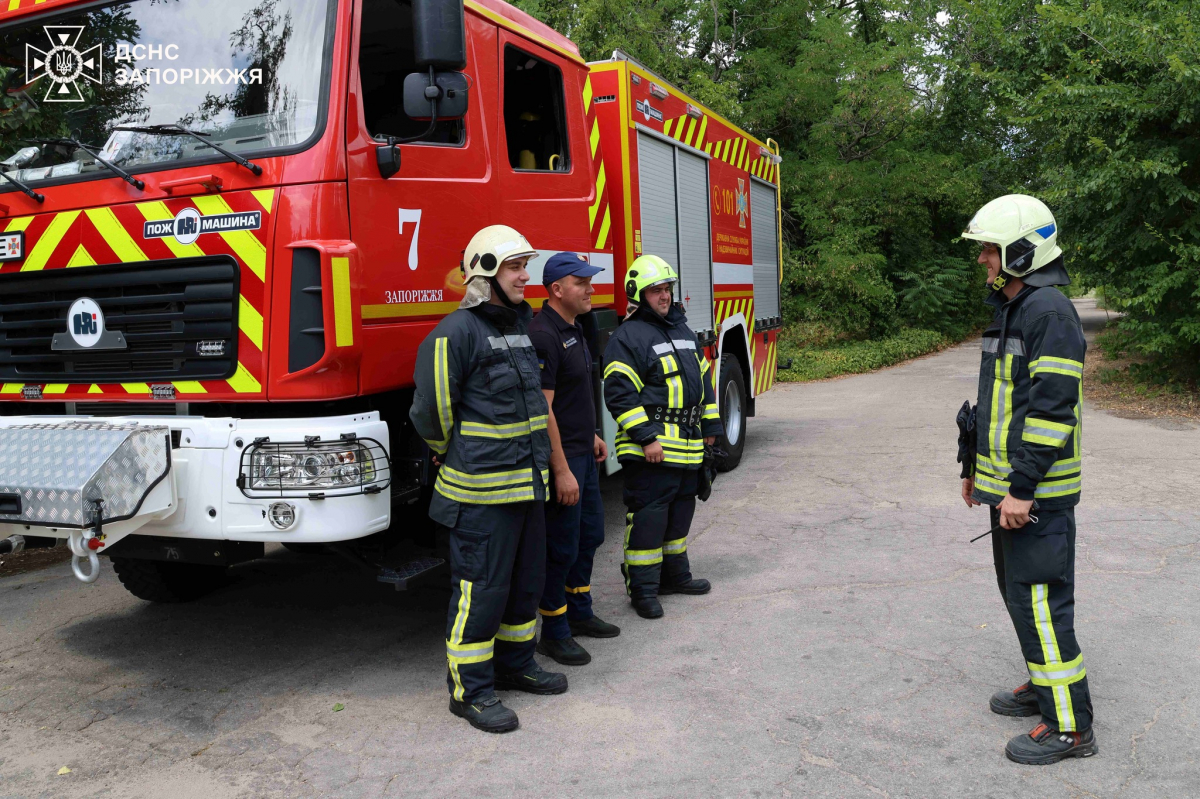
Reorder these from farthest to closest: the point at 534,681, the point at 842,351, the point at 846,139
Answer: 1. the point at 846,139
2. the point at 842,351
3. the point at 534,681

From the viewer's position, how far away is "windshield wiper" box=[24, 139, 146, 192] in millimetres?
3744

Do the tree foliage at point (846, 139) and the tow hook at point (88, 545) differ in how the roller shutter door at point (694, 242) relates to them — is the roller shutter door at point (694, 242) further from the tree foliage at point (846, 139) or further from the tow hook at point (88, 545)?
the tree foliage at point (846, 139)

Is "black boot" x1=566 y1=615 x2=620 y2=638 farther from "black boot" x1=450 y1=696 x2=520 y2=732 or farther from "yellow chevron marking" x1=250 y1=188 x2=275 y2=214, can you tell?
"yellow chevron marking" x1=250 y1=188 x2=275 y2=214

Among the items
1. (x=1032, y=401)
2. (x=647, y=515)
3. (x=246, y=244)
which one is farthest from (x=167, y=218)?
(x=1032, y=401)

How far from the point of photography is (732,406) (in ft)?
27.6

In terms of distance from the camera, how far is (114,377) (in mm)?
3861

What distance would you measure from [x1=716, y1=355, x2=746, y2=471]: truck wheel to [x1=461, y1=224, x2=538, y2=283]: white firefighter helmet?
4491mm

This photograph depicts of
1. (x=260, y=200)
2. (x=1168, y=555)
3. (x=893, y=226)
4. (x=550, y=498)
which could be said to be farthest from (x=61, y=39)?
(x=893, y=226)

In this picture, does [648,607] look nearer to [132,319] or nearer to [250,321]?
[250,321]

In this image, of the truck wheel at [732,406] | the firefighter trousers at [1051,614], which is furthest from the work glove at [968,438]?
the truck wheel at [732,406]

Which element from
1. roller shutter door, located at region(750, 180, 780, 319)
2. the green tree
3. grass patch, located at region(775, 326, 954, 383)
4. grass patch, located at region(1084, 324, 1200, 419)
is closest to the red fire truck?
roller shutter door, located at region(750, 180, 780, 319)

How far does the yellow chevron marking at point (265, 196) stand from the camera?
3523 millimetres

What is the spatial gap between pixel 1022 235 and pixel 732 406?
5208 mm

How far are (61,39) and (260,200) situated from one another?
154 centimetres
